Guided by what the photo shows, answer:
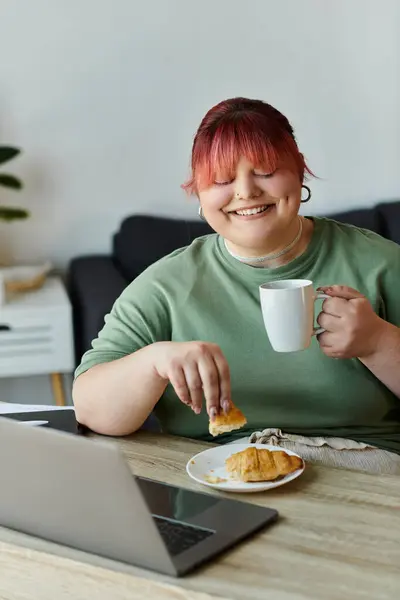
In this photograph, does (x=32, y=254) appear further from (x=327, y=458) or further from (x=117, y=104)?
(x=327, y=458)

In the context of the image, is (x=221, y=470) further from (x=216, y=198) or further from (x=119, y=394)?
(x=216, y=198)

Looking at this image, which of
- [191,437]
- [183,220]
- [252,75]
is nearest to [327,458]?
[191,437]

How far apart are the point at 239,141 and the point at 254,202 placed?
102 millimetres

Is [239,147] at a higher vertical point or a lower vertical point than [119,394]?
higher

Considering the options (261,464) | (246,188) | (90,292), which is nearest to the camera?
(261,464)

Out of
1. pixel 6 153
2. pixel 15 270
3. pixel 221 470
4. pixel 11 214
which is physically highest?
pixel 6 153

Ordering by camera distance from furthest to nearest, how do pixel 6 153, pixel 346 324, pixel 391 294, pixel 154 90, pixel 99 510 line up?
pixel 154 90 < pixel 6 153 < pixel 391 294 < pixel 346 324 < pixel 99 510

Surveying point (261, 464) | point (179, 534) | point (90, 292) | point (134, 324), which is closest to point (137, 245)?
point (90, 292)

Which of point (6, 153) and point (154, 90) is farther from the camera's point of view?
point (154, 90)

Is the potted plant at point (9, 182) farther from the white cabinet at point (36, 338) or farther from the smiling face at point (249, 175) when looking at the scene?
the smiling face at point (249, 175)

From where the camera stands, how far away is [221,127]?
1.62m

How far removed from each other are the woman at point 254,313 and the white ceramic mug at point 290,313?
7 cm

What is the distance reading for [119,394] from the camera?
1506mm

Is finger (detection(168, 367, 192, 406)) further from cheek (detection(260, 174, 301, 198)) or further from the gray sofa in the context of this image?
the gray sofa
